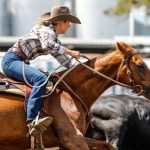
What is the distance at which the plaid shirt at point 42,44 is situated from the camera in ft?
28.6

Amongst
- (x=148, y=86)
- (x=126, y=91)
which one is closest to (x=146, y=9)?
(x=126, y=91)

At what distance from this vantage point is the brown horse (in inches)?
344

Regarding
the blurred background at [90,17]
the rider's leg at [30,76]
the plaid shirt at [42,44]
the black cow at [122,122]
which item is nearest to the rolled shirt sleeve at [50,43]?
the plaid shirt at [42,44]

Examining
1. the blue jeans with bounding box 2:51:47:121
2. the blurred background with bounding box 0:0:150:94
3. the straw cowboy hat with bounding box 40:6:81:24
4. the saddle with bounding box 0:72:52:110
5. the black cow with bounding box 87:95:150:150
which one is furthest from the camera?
the blurred background with bounding box 0:0:150:94

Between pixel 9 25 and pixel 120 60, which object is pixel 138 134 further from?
pixel 9 25

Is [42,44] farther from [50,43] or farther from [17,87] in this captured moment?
[17,87]

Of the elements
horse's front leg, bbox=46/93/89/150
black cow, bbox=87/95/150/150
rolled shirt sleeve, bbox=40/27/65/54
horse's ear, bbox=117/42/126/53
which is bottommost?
black cow, bbox=87/95/150/150

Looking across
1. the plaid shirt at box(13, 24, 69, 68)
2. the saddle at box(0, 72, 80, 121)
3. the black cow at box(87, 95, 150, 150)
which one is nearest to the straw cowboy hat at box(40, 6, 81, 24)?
the plaid shirt at box(13, 24, 69, 68)

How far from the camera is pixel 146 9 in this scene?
118ft

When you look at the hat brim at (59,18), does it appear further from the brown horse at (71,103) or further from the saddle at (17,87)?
the saddle at (17,87)

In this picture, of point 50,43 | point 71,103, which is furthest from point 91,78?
point 50,43

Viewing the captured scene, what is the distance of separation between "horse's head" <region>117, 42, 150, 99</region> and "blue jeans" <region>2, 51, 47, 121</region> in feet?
3.47

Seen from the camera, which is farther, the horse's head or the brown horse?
the horse's head

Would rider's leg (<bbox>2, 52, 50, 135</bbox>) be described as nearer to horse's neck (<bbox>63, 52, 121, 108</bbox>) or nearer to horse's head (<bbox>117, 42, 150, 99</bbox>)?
horse's neck (<bbox>63, 52, 121, 108</bbox>)
